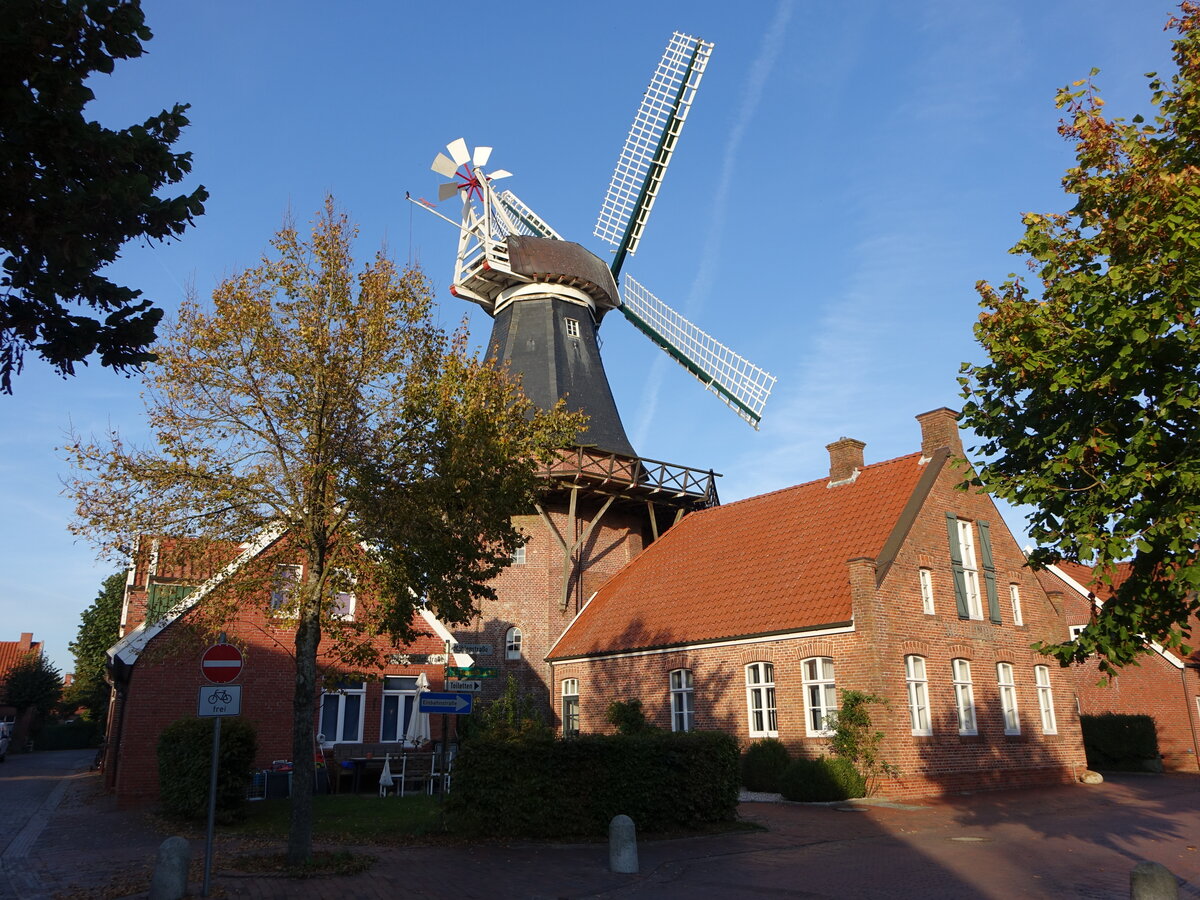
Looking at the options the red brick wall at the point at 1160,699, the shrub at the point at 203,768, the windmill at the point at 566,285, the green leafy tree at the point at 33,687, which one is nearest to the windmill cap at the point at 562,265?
the windmill at the point at 566,285

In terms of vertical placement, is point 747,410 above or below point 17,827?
above

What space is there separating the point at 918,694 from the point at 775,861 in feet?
30.9

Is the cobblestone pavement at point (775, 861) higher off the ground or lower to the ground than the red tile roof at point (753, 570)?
lower

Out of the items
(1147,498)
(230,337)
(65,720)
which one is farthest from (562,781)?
(65,720)

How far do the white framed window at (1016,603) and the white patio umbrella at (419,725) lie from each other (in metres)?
15.2

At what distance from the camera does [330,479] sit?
1216 cm

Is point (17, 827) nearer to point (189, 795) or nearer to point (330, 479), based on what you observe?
point (189, 795)

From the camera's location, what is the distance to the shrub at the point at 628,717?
893 inches

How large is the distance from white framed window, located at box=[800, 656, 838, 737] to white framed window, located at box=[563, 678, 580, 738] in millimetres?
8262

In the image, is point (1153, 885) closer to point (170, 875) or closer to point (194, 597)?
point (170, 875)

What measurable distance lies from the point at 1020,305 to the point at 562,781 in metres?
9.08

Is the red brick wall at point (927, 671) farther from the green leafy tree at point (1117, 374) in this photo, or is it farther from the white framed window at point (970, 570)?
the green leafy tree at point (1117, 374)

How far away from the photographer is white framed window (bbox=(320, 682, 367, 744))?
71.6 feet

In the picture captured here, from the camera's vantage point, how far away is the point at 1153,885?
7164mm
